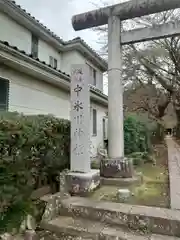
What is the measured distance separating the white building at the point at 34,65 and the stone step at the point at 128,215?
11.5 ft

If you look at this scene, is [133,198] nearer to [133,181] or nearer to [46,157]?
[133,181]

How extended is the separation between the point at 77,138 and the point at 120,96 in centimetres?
224

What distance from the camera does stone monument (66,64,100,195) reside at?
491 cm

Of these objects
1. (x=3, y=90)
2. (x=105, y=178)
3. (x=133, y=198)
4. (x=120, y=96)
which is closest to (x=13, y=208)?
(x=133, y=198)

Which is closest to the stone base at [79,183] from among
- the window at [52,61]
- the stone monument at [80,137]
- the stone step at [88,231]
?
the stone monument at [80,137]

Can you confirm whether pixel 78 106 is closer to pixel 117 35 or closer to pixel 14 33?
pixel 117 35

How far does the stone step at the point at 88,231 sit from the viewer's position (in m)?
3.44

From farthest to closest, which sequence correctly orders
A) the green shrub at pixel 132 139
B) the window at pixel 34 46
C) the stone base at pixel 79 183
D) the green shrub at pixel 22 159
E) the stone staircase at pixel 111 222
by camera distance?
the green shrub at pixel 132 139 → the window at pixel 34 46 → the stone base at pixel 79 183 → the stone staircase at pixel 111 222 → the green shrub at pixel 22 159

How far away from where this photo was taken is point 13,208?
12.0 feet

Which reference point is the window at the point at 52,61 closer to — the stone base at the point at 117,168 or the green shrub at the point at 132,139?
the green shrub at the point at 132,139

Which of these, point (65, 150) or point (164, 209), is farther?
point (65, 150)

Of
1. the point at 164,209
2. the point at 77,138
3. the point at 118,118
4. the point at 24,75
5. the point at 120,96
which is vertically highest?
the point at 24,75

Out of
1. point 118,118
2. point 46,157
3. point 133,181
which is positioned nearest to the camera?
point 46,157

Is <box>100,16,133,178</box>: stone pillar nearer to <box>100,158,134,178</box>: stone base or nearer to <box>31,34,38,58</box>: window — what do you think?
<box>100,158,134,178</box>: stone base
